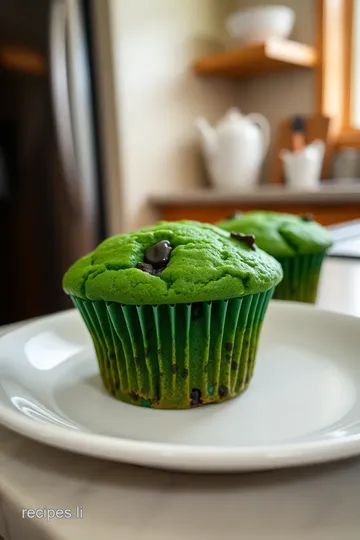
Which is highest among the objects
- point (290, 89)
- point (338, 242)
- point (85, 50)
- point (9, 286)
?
point (85, 50)

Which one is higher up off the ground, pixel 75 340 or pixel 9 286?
pixel 75 340

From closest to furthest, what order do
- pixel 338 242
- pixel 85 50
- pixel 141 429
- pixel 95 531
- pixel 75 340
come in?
1. pixel 95 531
2. pixel 141 429
3. pixel 75 340
4. pixel 338 242
5. pixel 85 50

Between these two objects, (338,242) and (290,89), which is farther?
(290,89)

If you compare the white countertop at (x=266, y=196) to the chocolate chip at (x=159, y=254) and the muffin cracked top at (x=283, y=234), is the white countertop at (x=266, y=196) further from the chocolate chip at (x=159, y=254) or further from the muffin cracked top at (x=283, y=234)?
the chocolate chip at (x=159, y=254)

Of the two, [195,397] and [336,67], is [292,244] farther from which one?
[336,67]

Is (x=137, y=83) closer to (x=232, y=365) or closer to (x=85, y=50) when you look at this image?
(x=85, y=50)

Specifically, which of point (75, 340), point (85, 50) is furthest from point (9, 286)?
point (75, 340)

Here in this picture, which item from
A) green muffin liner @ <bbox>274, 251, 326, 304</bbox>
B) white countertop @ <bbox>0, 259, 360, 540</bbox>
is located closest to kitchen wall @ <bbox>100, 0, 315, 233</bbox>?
green muffin liner @ <bbox>274, 251, 326, 304</bbox>

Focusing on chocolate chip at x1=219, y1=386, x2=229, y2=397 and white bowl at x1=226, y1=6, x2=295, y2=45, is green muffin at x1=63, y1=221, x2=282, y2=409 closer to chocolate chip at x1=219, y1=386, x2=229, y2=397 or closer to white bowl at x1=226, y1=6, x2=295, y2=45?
chocolate chip at x1=219, y1=386, x2=229, y2=397

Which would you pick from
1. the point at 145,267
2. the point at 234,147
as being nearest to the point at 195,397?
the point at 145,267
